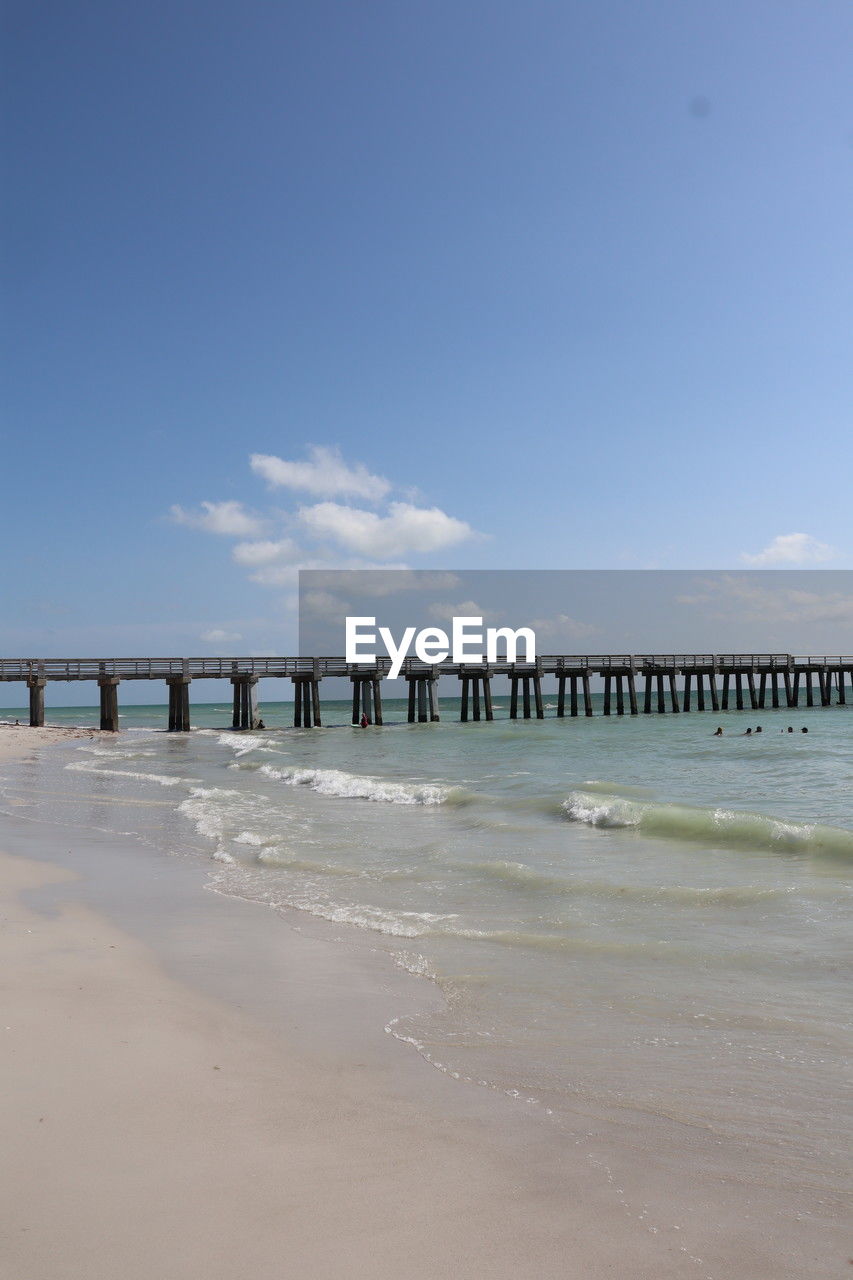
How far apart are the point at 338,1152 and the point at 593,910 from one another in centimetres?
461

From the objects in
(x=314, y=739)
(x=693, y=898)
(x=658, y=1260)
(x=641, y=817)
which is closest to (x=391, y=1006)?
(x=658, y=1260)

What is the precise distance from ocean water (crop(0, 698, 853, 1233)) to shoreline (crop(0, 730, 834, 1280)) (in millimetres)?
293

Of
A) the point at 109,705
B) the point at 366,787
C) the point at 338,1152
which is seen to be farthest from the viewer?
the point at 109,705

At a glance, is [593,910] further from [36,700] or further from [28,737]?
[36,700]

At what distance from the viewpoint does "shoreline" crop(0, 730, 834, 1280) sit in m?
2.58

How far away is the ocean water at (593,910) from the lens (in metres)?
3.95

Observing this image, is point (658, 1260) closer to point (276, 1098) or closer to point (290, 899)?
point (276, 1098)

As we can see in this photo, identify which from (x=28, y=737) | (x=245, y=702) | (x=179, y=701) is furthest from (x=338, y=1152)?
(x=245, y=702)

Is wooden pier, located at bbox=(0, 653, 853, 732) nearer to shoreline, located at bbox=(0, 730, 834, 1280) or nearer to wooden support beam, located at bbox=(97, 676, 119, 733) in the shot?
wooden support beam, located at bbox=(97, 676, 119, 733)

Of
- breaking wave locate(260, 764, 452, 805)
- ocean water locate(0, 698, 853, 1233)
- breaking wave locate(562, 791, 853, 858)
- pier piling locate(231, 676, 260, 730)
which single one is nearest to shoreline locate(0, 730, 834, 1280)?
ocean water locate(0, 698, 853, 1233)

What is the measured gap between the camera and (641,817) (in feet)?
40.1

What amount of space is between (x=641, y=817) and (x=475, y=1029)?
806 cm

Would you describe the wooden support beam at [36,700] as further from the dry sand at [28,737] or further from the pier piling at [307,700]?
the pier piling at [307,700]

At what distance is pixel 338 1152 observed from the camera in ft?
10.5
